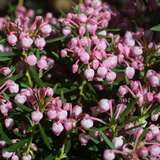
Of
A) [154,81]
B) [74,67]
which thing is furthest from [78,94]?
[154,81]

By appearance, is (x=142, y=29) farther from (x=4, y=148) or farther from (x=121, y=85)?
(x=4, y=148)

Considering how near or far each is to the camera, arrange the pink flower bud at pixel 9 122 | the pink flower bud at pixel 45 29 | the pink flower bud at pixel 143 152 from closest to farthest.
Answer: the pink flower bud at pixel 143 152
the pink flower bud at pixel 9 122
the pink flower bud at pixel 45 29

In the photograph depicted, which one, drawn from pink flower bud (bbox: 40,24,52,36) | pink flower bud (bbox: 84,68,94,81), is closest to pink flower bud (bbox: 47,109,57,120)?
pink flower bud (bbox: 84,68,94,81)

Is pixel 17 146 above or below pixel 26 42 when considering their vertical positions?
below

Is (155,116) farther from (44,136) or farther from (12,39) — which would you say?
(12,39)

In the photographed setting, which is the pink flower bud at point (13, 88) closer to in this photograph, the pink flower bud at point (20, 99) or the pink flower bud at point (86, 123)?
the pink flower bud at point (20, 99)

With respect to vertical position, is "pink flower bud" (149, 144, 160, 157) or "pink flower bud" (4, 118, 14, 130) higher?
"pink flower bud" (4, 118, 14, 130)

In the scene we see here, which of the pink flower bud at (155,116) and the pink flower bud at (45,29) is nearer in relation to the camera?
the pink flower bud at (155,116)

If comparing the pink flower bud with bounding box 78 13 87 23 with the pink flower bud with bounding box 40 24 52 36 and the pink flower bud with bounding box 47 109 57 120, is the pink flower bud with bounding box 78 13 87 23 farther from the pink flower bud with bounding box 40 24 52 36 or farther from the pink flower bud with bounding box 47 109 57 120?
the pink flower bud with bounding box 47 109 57 120

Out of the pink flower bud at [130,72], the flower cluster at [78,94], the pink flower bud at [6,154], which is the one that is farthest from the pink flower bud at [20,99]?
the pink flower bud at [130,72]

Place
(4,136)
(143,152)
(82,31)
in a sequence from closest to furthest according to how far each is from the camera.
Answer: (143,152)
(4,136)
(82,31)

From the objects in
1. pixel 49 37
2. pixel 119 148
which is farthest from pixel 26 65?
pixel 119 148
